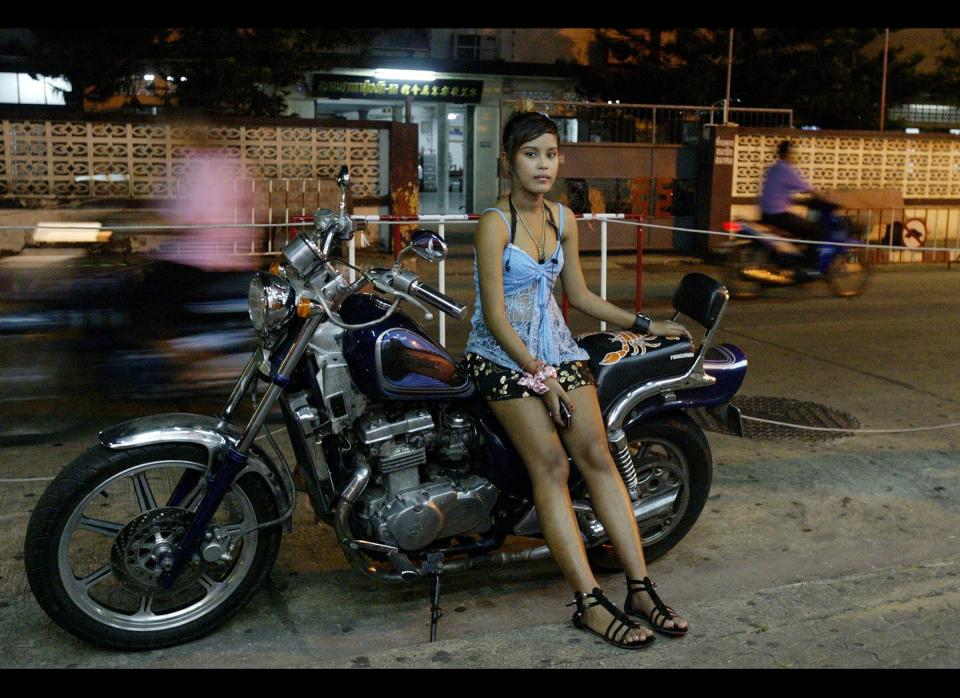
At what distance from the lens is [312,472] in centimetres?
365

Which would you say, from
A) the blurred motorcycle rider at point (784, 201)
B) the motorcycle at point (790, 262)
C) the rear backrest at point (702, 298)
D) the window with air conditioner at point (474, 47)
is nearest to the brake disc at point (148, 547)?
the rear backrest at point (702, 298)

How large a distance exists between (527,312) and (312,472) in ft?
3.20

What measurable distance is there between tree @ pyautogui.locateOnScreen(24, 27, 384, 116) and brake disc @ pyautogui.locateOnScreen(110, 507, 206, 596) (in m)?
14.1

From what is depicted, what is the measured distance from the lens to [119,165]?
15.1 meters

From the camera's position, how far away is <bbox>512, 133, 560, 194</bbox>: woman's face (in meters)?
3.74

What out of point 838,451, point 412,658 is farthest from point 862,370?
point 412,658

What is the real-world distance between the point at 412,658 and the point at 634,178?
15583mm

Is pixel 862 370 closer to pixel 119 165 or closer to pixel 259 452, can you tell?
pixel 259 452

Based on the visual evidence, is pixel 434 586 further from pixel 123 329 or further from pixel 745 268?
pixel 745 268

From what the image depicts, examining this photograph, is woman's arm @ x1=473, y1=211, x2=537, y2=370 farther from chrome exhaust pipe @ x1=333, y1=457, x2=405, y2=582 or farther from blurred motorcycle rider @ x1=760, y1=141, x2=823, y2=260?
blurred motorcycle rider @ x1=760, y1=141, x2=823, y2=260

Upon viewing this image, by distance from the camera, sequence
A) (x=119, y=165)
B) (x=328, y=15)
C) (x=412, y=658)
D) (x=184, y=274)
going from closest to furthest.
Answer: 1. (x=412, y=658)
2. (x=184, y=274)
3. (x=328, y=15)
4. (x=119, y=165)

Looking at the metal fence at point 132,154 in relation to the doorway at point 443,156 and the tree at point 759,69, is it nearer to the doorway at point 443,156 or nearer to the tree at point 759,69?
the tree at point 759,69

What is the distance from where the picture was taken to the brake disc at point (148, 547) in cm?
350

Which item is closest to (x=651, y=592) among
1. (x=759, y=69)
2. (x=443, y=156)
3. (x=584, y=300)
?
(x=584, y=300)
